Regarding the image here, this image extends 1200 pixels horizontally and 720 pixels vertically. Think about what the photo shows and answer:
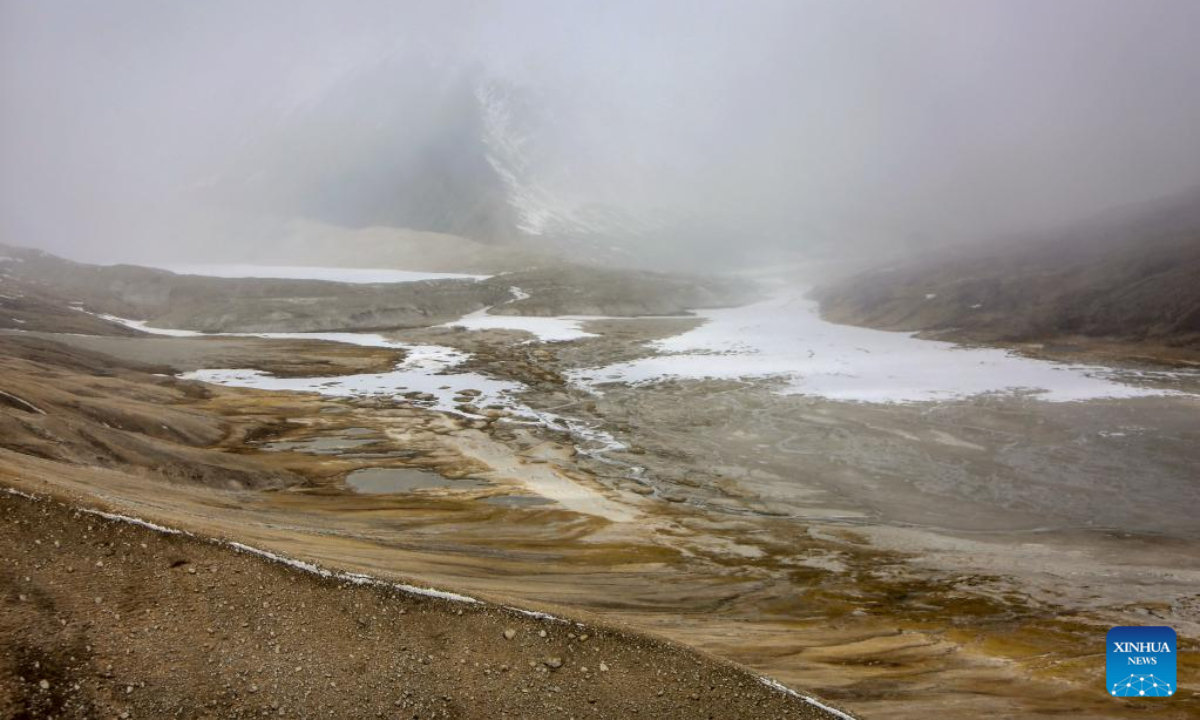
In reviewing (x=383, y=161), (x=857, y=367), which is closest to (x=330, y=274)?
(x=857, y=367)

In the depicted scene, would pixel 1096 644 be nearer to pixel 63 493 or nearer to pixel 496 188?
pixel 63 493

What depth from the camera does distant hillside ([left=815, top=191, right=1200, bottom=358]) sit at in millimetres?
37969

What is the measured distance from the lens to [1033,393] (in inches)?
1146

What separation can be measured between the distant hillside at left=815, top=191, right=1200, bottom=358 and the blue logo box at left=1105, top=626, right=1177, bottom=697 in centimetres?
3105

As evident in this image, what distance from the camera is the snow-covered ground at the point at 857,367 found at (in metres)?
30.2

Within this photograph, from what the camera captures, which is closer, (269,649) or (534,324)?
(269,649)

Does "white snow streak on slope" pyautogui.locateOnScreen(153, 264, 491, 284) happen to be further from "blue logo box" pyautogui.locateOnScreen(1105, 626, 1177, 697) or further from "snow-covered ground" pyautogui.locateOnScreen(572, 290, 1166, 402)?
"blue logo box" pyautogui.locateOnScreen(1105, 626, 1177, 697)

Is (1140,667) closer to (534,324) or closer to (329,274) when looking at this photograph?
(534,324)

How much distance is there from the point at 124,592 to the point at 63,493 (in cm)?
182

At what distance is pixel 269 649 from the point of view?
564cm

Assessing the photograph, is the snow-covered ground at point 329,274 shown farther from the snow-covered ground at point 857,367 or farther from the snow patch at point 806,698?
the snow patch at point 806,698

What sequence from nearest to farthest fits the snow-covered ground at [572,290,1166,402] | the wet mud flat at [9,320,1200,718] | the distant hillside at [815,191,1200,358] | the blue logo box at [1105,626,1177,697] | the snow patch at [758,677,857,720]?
the snow patch at [758,677,857,720] < the blue logo box at [1105,626,1177,697] < the wet mud flat at [9,320,1200,718] < the snow-covered ground at [572,290,1166,402] < the distant hillside at [815,191,1200,358]

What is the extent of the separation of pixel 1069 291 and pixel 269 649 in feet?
165

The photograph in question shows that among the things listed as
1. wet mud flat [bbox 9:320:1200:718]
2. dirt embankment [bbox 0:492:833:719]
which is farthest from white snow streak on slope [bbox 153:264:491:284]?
dirt embankment [bbox 0:492:833:719]
